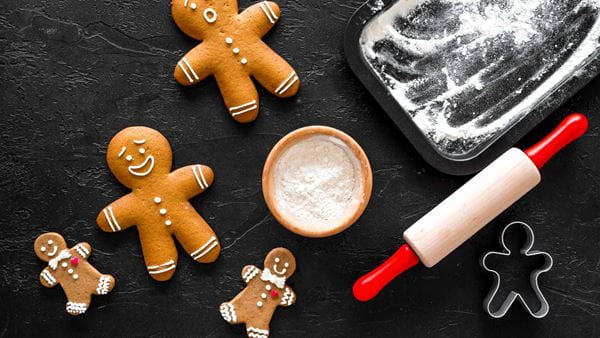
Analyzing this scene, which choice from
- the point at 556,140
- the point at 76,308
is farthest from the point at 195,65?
the point at 556,140

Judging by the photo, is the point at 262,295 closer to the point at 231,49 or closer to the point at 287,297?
the point at 287,297

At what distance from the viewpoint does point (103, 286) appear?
1.72m

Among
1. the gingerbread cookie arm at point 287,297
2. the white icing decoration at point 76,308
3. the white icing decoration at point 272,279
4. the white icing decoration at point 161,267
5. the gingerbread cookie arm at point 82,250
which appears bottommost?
the white icing decoration at point 76,308

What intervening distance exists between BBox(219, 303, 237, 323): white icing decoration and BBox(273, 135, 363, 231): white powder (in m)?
0.28

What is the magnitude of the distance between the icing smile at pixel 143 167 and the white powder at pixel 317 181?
293 millimetres

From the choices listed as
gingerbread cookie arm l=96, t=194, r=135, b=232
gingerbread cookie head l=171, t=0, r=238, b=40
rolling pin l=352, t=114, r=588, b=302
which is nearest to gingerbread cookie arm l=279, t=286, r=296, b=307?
rolling pin l=352, t=114, r=588, b=302

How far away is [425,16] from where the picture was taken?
5.71 feet

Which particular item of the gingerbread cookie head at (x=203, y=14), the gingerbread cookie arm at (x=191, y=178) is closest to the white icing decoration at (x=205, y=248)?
the gingerbread cookie arm at (x=191, y=178)

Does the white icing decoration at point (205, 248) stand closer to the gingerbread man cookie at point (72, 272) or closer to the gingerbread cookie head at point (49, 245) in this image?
the gingerbread man cookie at point (72, 272)

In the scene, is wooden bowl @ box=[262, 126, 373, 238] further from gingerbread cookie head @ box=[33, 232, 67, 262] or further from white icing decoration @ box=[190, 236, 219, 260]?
gingerbread cookie head @ box=[33, 232, 67, 262]

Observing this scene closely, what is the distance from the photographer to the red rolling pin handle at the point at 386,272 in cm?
164

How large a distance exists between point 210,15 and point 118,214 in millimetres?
496

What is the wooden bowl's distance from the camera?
1.59 m

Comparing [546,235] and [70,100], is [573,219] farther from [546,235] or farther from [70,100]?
[70,100]
